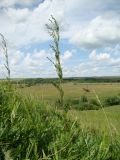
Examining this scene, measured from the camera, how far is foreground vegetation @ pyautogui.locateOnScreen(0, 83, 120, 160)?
14.4 ft

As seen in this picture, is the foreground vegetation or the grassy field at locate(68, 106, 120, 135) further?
the grassy field at locate(68, 106, 120, 135)

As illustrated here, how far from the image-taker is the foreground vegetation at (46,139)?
14.4 feet

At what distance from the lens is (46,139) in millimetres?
4824

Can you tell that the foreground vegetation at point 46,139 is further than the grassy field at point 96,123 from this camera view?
No

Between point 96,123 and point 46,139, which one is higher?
point 46,139

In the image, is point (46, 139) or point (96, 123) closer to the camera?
point (46, 139)

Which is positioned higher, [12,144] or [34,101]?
[34,101]

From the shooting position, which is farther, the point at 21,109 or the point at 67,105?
the point at 21,109

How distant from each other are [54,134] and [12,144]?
62cm

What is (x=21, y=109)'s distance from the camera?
18.7 feet

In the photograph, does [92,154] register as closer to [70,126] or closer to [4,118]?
[70,126]

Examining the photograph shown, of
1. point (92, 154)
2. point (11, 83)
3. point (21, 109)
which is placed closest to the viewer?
point (92, 154)

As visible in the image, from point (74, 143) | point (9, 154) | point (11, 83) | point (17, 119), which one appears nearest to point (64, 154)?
point (74, 143)

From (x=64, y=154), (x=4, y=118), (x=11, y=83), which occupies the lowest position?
(x=64, y=154)
